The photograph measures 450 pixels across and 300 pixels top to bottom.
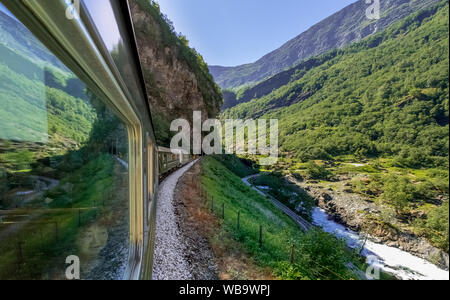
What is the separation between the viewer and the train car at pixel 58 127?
1.62 feet

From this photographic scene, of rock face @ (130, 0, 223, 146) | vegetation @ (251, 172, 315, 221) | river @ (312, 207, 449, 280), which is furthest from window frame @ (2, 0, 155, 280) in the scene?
vegetation @ (251, 172, 315, 221)

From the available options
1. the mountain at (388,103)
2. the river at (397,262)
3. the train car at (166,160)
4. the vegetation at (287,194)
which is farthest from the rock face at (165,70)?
the vegetation at (287,194)

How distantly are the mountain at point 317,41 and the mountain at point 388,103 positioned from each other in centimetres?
147

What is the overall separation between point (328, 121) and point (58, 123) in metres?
19.3

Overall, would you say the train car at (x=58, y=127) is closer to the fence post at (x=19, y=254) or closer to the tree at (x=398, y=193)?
the fence post at (x=19, y=254)

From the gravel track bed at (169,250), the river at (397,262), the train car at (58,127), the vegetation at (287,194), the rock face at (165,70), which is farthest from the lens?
the vegetation at (287,194)

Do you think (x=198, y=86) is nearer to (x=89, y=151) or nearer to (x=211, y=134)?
(x=211, y=134)

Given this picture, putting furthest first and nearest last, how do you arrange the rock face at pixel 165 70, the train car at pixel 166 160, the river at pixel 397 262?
the rock face at pixel 165 70 < the train car at pixel 166 160 < the river at pixel 397 262

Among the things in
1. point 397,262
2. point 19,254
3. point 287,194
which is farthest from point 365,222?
point 19,254

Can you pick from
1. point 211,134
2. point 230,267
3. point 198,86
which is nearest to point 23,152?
point 230,267

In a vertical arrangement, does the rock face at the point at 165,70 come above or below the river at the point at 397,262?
above

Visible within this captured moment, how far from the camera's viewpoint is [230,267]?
3287 mm

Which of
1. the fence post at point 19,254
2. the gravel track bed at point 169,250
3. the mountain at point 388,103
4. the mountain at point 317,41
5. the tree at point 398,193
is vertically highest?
the mountain at point 317,41

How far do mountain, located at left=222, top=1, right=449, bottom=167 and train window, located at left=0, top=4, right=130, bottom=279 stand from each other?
3.42 m
